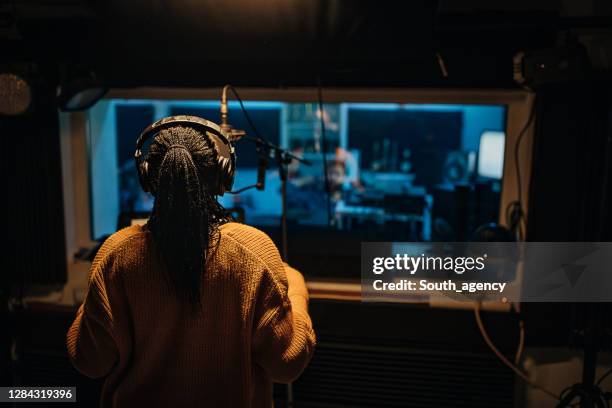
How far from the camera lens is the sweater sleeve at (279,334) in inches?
42.8

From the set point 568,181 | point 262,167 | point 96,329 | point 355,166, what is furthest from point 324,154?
point 96,329

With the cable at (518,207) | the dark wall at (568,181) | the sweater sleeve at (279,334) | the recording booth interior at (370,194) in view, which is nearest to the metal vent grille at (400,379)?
the recording booth interior at (370,194)

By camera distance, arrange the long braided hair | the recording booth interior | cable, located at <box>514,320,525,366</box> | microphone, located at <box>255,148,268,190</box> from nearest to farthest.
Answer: the long braided hair
microphone, located at <box>255,148,268,190</box>
the recording booth interior
cable, located at <box>514,320,525,366</box>

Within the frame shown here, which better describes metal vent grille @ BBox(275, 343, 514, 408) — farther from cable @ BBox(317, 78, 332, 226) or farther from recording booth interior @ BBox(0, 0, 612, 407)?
cable @ BBox(317, 78, 332, 226)

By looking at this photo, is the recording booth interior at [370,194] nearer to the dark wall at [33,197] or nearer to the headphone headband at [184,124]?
the dark wall at [33,197]

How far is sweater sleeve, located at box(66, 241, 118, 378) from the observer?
107 cm

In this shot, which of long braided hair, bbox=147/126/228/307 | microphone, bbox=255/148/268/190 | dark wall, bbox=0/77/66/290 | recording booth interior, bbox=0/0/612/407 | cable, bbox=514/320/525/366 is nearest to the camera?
long braided hair, bbox=147/126/228/307

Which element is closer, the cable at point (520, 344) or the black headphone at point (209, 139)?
the black headphone at point (209, 139)

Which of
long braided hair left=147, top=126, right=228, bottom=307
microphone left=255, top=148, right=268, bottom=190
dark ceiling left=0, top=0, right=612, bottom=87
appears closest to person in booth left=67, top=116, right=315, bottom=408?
long braided hair left=147, top=126, right=228, bottom=307

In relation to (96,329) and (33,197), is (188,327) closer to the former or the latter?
(96,329)

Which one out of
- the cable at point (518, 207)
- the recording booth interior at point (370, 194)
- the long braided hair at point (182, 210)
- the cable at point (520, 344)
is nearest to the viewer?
the long braided hair at point (182, 210)

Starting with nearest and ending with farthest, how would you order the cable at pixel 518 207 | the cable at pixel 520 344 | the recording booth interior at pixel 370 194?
the recording booth interior at pixel 370 194 → the cable at pixel 520 344 → the cable at pixel 518 207

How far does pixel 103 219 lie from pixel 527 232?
2.21 metres

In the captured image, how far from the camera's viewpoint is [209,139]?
1086 millimetres
